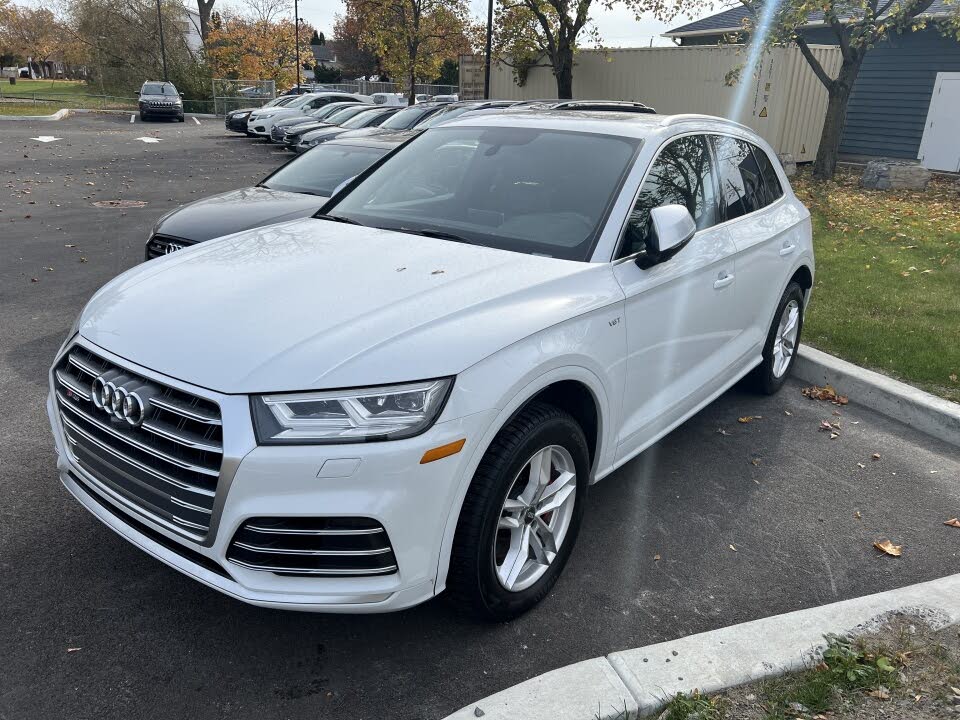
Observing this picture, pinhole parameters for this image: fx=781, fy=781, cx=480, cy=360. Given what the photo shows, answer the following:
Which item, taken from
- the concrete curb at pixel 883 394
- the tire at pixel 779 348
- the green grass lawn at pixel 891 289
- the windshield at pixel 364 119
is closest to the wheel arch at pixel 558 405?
the tire at pixel 779 348

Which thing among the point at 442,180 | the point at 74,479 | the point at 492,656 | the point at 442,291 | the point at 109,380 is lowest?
the point at 492,656

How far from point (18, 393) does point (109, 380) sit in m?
2.81

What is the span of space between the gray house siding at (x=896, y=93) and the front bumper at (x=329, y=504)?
2116 centimetres

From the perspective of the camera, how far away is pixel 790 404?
17.5ft

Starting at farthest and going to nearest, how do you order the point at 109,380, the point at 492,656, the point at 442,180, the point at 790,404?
the point at 790,404 → the point at 442,180 → the point at 492,656 → the point at 109,380

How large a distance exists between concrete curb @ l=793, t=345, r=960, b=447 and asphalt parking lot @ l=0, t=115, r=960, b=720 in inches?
3.8

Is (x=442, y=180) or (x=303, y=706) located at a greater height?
(x=442, y=180)

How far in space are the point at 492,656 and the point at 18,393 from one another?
3710 mm

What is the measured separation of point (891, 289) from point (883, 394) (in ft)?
9.23

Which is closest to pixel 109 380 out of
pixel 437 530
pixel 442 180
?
pixel 437 530

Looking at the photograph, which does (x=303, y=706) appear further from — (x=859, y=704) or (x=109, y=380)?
(x=859, y=704)

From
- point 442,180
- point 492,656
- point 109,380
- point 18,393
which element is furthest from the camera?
point 18,393

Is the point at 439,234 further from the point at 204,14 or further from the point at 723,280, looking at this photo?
the point at 204,14

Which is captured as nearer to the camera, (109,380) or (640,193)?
(109,380)
